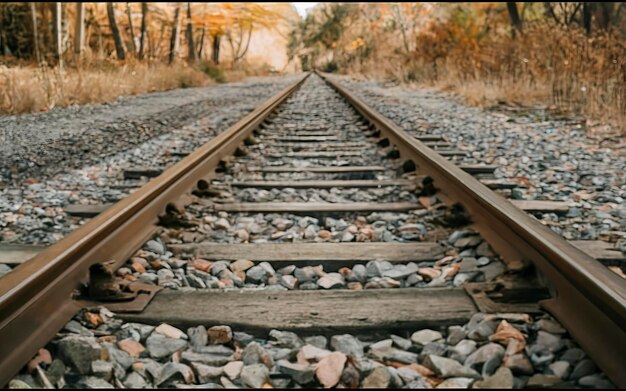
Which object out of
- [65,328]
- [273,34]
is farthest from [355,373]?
[273,34]

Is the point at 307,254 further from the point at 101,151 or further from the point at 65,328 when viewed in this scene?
the point at 101,151

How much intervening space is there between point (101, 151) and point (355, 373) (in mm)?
3923

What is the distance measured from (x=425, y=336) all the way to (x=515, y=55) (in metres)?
8.43

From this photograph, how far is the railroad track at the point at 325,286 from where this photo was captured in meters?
1.46

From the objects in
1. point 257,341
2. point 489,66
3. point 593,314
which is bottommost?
point 257,341

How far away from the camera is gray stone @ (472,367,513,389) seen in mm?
1357

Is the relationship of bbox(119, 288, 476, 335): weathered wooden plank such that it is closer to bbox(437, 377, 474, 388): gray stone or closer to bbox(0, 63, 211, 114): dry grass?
bbox(437, 377, 474, 388): gray stone

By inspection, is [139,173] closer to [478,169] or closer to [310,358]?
[478,169]

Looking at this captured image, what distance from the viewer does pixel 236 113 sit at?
7.75 metres

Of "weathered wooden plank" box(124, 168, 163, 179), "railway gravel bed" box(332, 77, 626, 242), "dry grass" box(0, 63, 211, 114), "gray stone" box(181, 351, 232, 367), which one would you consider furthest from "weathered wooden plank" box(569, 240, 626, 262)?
"dry grass" box(0, 63, 211, 114)

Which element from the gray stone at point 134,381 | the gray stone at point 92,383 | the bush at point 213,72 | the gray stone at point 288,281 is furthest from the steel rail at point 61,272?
the bush at point 213,72

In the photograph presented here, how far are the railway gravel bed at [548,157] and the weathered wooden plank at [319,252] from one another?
0.73 meters

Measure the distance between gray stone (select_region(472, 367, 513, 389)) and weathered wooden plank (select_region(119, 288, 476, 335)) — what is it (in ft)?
1.02

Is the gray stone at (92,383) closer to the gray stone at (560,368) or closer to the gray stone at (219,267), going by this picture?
the gray stone at (219,267)
